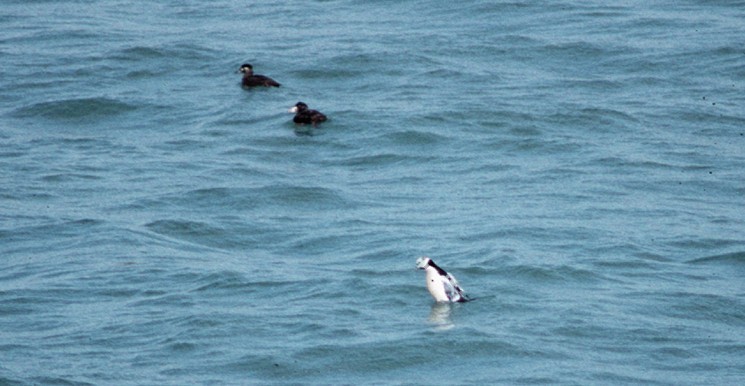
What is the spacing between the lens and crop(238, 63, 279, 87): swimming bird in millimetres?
27172

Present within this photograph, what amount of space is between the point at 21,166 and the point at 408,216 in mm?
6787

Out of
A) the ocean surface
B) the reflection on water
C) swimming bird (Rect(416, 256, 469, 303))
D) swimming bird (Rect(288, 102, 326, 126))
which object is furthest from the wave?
the reflection on water

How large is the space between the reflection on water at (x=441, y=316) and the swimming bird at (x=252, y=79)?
11.3 meters

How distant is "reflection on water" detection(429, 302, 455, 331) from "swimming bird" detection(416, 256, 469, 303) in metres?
0.07

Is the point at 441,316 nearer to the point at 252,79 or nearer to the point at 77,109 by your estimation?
the point at 252,79

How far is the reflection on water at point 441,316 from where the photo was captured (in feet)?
52.4

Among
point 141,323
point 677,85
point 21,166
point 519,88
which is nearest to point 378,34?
point 519,88

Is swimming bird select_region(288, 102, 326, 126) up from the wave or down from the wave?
up

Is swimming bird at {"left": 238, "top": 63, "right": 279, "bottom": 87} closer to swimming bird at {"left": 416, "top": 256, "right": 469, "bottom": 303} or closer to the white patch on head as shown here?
the white patch on head

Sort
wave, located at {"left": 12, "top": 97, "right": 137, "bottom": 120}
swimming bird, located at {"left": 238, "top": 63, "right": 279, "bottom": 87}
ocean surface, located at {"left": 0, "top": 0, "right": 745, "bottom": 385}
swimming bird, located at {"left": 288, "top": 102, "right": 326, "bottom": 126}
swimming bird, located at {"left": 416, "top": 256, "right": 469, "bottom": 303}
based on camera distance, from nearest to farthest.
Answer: ocean surface, located at {"left": 0, "top": 0, "right": 745, "bottom": 385}, swimming bird, located at {"left": 416, "top": 256, "right": 469, "bottom": 303}, swimming bird, located at {"left": 288, "top": 102, "right": 326, "bottom": 126}, wave, located at {"left": 12, "top": 97, "right": 137, "bottom": 120}, swimming bird, located at {"left": 238, "top": 63, "right": 279, "bottom": 87}

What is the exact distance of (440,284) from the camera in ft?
53.9

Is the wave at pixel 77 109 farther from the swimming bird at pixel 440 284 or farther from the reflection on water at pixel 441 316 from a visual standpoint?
the reflection on water at pixel 441 316

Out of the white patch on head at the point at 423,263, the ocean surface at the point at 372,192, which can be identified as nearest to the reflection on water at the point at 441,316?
the ocean surface at the point at 372,192

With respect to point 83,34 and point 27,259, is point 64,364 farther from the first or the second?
point 83,34
